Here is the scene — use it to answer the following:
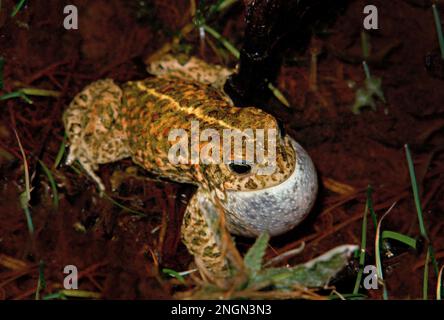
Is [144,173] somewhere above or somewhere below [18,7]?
below

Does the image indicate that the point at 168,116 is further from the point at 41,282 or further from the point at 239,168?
the point at 41,282

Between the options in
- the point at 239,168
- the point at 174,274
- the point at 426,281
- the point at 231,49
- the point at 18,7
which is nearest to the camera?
the point at 239,168

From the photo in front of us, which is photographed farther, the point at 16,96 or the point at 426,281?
the point at 16,96

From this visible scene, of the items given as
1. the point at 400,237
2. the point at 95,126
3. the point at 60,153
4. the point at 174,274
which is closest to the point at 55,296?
the point at 174,274

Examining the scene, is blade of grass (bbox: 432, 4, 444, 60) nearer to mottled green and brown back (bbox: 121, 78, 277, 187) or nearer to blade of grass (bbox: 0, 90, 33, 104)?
mottled green and brown back (bbox: 121, 78, 277, 187)

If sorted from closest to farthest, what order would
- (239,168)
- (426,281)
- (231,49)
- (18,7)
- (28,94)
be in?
(239,168)
(426,281)
(18,7)
(28,94)
(231,49)

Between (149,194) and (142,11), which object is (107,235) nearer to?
(149,194)
